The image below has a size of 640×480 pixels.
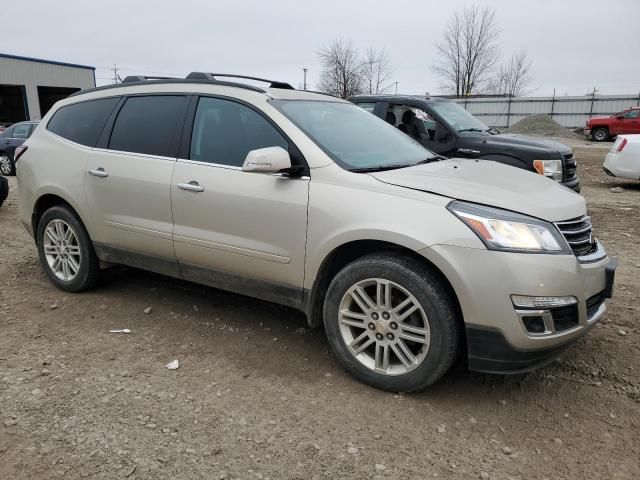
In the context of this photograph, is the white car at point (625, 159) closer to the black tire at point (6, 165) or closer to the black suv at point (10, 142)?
the black suv at point (10, 142)

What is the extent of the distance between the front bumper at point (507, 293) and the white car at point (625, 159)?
9420 millimetres

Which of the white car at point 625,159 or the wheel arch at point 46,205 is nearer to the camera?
the wheel arch at point 46,205

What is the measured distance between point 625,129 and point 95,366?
2884cm

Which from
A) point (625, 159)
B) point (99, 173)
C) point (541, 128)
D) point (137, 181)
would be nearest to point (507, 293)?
point (137, 181)

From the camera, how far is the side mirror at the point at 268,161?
316 cm

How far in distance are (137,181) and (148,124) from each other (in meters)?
0.48

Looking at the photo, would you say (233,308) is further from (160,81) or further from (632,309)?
(632,309)


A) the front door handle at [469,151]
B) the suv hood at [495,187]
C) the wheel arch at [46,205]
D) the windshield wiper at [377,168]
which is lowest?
the wheel arch at [46,205]

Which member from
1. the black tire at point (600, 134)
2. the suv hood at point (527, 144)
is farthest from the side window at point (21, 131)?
the black tire at point (600, 134)

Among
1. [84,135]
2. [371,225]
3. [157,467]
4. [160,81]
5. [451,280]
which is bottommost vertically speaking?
[157,467]

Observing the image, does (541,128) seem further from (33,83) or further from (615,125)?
(33,83)

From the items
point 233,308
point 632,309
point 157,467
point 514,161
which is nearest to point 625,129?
point 514,161

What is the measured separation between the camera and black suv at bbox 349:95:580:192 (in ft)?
23.8

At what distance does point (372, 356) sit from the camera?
3.22 meters
